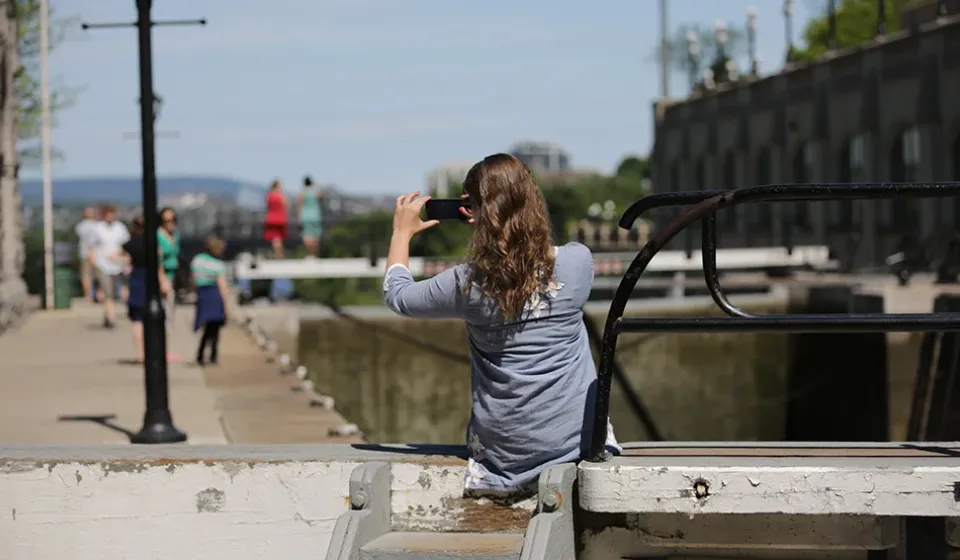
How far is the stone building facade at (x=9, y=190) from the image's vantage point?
942 inches

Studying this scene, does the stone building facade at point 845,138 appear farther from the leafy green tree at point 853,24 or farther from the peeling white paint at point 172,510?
the peeling white paint at point 172,510

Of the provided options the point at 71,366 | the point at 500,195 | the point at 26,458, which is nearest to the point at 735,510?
the point at 500,195

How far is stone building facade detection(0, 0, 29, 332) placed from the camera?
23.9m

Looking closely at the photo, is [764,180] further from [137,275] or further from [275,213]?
[137,275]

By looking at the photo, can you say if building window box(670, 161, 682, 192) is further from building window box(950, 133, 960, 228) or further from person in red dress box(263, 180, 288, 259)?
person in red dress box(263, 180, 288, 259)

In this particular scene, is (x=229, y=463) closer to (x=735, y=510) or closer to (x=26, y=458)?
(x=26, y=458)

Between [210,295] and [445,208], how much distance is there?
1264 centimetres

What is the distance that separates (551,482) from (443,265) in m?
25.1

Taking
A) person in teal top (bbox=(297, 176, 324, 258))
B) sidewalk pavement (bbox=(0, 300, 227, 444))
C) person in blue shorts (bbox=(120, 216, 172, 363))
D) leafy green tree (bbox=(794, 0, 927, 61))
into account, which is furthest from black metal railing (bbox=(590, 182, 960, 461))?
leafy green tree (bbox=(794, 0, 927, 61))

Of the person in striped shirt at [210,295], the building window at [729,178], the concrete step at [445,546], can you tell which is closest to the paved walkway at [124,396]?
the person in striped shirt at [210,295]

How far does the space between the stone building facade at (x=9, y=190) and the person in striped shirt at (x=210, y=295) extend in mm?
5710

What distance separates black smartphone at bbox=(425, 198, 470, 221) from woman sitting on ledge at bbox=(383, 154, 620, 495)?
0.11ft

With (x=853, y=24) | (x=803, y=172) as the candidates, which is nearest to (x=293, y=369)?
(x=803, y=172)

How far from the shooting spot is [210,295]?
1791 cm
